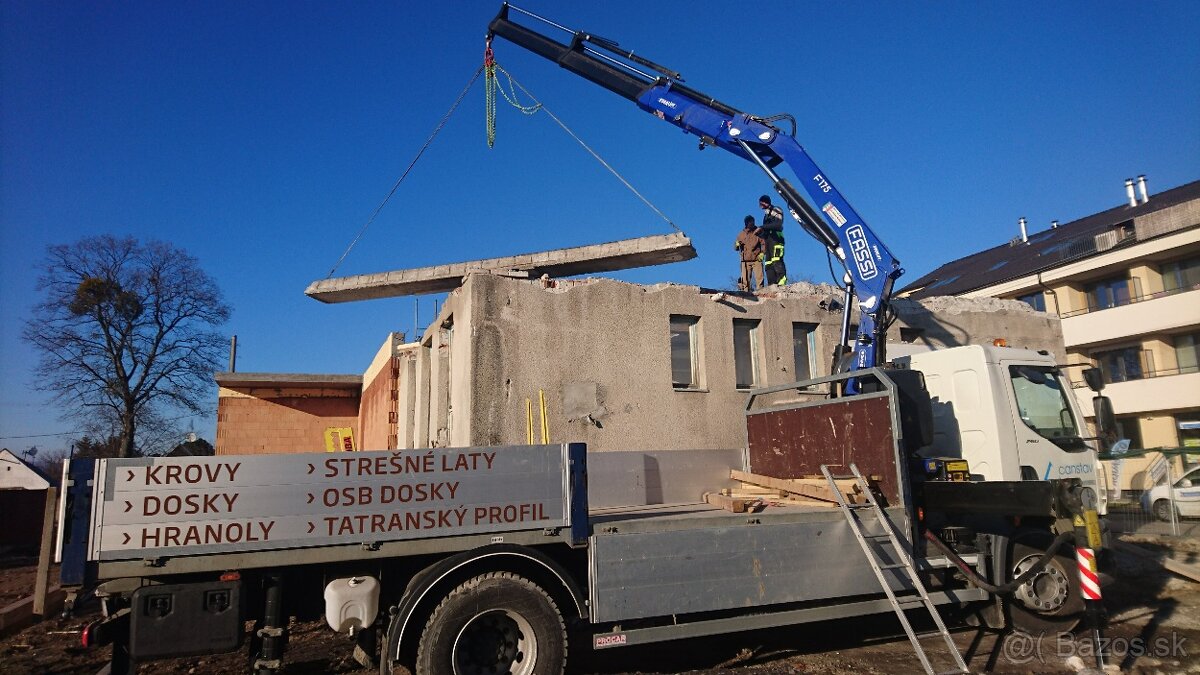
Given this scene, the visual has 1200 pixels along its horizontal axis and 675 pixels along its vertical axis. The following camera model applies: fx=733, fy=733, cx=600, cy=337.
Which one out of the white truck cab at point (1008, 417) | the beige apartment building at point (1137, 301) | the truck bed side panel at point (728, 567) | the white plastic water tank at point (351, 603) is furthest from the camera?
the beige apartment building at point (1137, 301)

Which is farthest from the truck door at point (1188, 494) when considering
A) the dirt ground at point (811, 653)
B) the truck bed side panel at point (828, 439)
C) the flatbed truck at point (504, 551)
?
the truck bed side panel at point (828, 439)

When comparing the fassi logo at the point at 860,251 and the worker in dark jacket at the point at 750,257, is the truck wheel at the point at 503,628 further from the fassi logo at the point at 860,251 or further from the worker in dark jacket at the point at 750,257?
the worker in dark jacket at the point at 750,257

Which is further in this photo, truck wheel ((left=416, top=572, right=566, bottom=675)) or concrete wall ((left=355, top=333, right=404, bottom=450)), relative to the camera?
concrete wall ((left=355, top=333, right=404, bottom=450))

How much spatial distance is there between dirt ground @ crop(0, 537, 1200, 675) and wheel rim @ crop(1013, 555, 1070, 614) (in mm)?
342

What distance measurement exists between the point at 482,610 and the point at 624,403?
6.74m

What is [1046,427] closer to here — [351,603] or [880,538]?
[880,538]

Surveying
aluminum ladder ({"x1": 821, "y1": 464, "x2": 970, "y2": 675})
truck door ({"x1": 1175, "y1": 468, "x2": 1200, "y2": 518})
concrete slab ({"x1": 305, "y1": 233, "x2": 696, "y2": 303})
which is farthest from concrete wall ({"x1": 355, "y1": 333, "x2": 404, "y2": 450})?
truck door ({"x1": 1175, "y1": 468, "x2": 1200, "y2": 518})

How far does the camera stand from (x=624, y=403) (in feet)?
39.8

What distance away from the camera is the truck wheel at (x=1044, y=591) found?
24.5 feet

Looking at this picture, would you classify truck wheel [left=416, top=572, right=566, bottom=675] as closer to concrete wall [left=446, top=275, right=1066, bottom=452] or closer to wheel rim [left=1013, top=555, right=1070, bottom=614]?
wheel rim [left=1013, top=555, right=1070, bottom=614]

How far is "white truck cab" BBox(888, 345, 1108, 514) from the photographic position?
8.04 metres

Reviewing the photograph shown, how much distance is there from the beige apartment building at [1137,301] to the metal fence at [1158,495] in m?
11.9

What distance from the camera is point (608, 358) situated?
12.2 meters

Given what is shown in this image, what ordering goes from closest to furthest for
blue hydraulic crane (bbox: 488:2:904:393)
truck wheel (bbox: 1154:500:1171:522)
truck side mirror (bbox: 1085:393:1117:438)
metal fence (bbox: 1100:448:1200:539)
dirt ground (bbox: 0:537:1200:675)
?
dirt ground (bbox: 0:537:1200:675), truck side mirror (bbox: 1085:393:1117:438), blue hydraulic crane (bbox: 488:2:904:393), metal fence (bbox: 1100:448:1200:539), truck wheel (bbox: 1154:500:1171:522)
